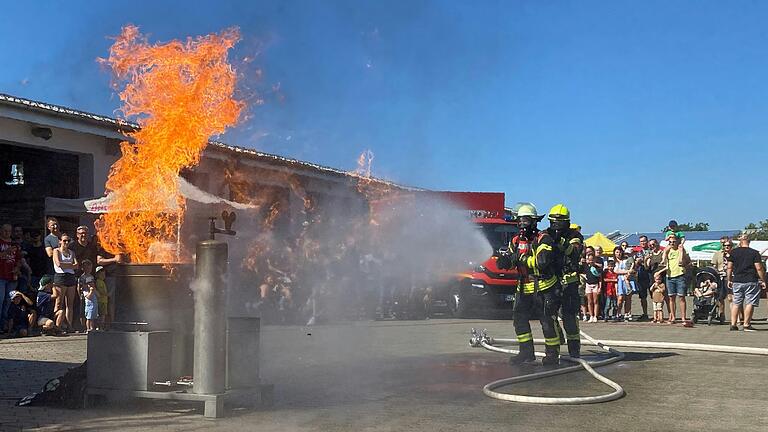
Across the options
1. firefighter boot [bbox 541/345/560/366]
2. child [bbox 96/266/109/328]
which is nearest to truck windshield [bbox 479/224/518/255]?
firefighter boot [bbox 541/345/560/366]

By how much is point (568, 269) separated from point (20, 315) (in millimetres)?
9730

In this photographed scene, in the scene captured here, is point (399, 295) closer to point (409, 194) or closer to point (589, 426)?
point (409, 194)

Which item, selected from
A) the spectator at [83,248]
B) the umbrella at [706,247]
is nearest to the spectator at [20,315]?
the spectator at [83,248]

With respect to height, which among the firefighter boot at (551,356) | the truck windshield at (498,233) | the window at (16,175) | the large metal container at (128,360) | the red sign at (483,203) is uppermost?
the window at (16,175)

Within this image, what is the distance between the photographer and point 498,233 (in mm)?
19594

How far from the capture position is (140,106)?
7.27 m

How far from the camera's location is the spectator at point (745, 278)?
594 inches

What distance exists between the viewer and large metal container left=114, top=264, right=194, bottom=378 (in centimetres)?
668

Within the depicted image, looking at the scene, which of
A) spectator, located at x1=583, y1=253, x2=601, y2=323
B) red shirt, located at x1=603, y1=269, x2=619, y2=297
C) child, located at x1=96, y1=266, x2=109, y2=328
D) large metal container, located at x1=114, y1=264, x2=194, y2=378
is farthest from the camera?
red shirt, located at x1=603, y1=269, x2=619, y2=297

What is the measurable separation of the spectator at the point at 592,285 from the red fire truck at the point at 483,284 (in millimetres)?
1841

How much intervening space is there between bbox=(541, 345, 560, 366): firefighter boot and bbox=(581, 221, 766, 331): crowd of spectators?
24.2 feet

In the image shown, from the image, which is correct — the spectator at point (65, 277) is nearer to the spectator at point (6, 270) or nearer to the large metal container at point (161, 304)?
the spectator at point (6, 270)

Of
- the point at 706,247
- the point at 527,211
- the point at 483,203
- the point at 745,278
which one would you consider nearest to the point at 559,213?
the point at 527,211

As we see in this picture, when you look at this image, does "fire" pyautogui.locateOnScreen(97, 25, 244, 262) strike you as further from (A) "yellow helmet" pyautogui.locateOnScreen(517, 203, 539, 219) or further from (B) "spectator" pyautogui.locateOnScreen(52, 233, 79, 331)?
(B) "spectator" pyautogui.locateOnScreen(52, 233, 79, 331)
